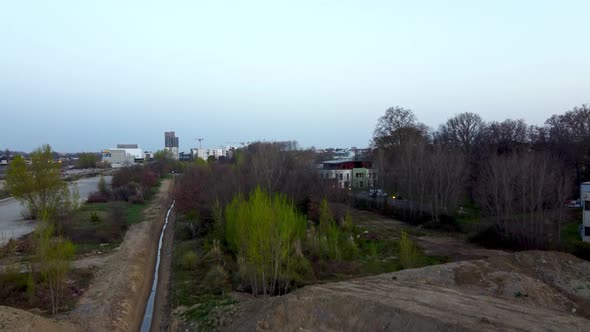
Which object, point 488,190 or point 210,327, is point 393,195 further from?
point 210,327

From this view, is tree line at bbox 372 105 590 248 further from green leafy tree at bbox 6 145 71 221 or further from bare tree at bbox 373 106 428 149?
green leafy tree at bbox 6 145 71 221

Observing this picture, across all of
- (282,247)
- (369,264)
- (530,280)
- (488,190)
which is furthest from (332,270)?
(488,190)

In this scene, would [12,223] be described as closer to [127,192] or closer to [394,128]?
[127,192]

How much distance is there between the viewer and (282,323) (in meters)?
12.5

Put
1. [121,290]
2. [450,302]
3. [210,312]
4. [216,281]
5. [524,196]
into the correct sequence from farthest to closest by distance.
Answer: [524,196] < [216,281] < [121,290] < [210,312] < [450,302]

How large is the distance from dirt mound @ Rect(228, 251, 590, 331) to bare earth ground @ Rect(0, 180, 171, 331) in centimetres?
510

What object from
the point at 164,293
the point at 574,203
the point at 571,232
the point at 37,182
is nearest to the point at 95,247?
the point at 37,182

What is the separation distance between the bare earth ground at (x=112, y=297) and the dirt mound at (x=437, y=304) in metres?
5.10

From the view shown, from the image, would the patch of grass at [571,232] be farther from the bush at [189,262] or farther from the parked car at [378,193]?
the bush at [189,262]

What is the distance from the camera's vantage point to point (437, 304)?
533 inches

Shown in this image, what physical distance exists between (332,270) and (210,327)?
8.75 metres

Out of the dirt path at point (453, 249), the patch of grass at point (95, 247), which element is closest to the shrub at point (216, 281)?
the patch of grass at point (95, 247)

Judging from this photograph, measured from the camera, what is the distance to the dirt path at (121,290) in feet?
52.9

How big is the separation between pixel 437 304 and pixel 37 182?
1170 inches
